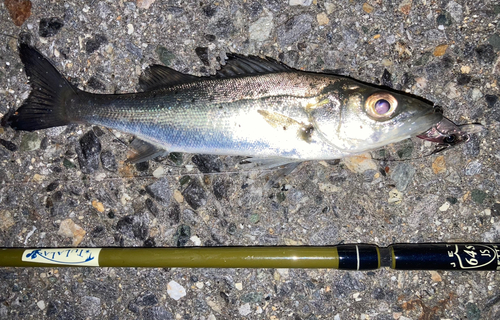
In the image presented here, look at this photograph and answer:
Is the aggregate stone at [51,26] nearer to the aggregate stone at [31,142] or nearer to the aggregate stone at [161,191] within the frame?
the aggregate stone at [31,142]

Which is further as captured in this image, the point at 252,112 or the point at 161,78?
the point at 161,78

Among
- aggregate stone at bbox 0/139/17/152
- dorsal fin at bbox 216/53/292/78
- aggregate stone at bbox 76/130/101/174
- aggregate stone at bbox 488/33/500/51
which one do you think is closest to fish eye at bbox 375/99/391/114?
dorsal fin at bbox 216/53/292/78

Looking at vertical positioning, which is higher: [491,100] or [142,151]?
[491,100]

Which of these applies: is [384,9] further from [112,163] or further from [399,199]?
[112,163]

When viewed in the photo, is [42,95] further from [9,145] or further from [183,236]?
[183,236]

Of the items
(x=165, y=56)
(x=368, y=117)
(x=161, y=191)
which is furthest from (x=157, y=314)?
(x=368, y=117)

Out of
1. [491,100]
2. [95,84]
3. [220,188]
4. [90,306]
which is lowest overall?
[90,306]
